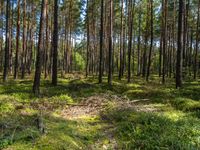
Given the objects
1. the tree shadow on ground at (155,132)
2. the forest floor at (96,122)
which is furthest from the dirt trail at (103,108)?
the tree shadow on ground at (155,132)

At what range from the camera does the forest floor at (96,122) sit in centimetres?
744

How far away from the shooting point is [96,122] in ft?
36.0

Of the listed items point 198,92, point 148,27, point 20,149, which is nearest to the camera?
point 20,149

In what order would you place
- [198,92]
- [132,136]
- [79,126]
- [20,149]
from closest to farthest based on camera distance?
1. [20,149]
2. [132,136]
3. [79,126]
4. [198,92]

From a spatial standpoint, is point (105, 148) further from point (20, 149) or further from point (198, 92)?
point (198, 92)

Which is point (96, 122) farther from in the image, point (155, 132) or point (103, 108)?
point (155, 132)

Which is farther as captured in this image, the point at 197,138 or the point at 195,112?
the point at 195,112

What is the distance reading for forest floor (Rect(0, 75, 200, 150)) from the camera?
744cm

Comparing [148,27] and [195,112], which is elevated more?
[148,27]

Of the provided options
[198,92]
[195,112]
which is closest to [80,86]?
[198,92]

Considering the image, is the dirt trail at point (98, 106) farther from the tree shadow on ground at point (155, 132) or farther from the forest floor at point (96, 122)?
the tree shadow on ground at point (155, 132)

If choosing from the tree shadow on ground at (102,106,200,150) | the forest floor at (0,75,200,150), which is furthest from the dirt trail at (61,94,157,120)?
the tree shadow on ground at (102,106,200,150)

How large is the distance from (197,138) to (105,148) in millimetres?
2515

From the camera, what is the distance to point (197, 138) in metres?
7.98
